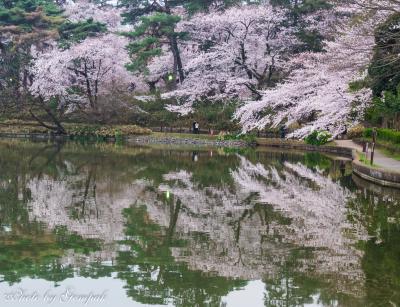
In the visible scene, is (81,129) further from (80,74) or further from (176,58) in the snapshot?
(176,58)

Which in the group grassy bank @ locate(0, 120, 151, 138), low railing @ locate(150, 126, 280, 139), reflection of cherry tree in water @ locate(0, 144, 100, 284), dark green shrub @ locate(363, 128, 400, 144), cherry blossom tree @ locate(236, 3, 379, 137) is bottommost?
grassy bank @ locate(0, 120, 151, 138)

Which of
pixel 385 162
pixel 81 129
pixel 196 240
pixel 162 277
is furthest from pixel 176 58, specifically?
pixel 162 277

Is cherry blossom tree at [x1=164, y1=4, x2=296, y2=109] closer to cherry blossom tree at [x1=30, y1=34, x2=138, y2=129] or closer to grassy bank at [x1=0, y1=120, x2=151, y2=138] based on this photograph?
grassy bank at [x1=0, y1=120, x2=151, y2=138]

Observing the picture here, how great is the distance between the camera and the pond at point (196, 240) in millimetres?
9117

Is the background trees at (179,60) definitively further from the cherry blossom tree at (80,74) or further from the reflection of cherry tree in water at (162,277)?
the reflection of cherry tree in water at (162,277)

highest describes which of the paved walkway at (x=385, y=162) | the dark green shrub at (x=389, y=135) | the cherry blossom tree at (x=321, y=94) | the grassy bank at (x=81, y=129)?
the cherry blossom tree at (x=321, y=94)

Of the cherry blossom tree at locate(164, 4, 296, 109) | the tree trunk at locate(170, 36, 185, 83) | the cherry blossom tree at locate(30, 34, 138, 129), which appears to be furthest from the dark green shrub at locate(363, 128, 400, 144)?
the cherry blossom tree at locate(30, 34, 138, 129)

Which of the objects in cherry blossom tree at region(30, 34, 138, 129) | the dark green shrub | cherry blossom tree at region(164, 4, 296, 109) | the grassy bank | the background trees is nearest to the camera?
the dark green shrub

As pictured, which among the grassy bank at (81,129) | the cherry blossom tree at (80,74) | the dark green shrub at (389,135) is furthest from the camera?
the cherry blossom tree at (80,74)

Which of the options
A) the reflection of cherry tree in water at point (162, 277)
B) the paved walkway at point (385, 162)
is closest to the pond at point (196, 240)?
the reflection of cherry tree in water at point (162, 277)

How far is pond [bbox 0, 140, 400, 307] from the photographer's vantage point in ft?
29.9

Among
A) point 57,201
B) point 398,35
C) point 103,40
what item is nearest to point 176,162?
point 398,35

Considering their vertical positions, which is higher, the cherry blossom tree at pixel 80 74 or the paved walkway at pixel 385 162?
the cherry blossom tree at pixel 80 74

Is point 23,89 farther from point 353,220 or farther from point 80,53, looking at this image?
point 353,220
